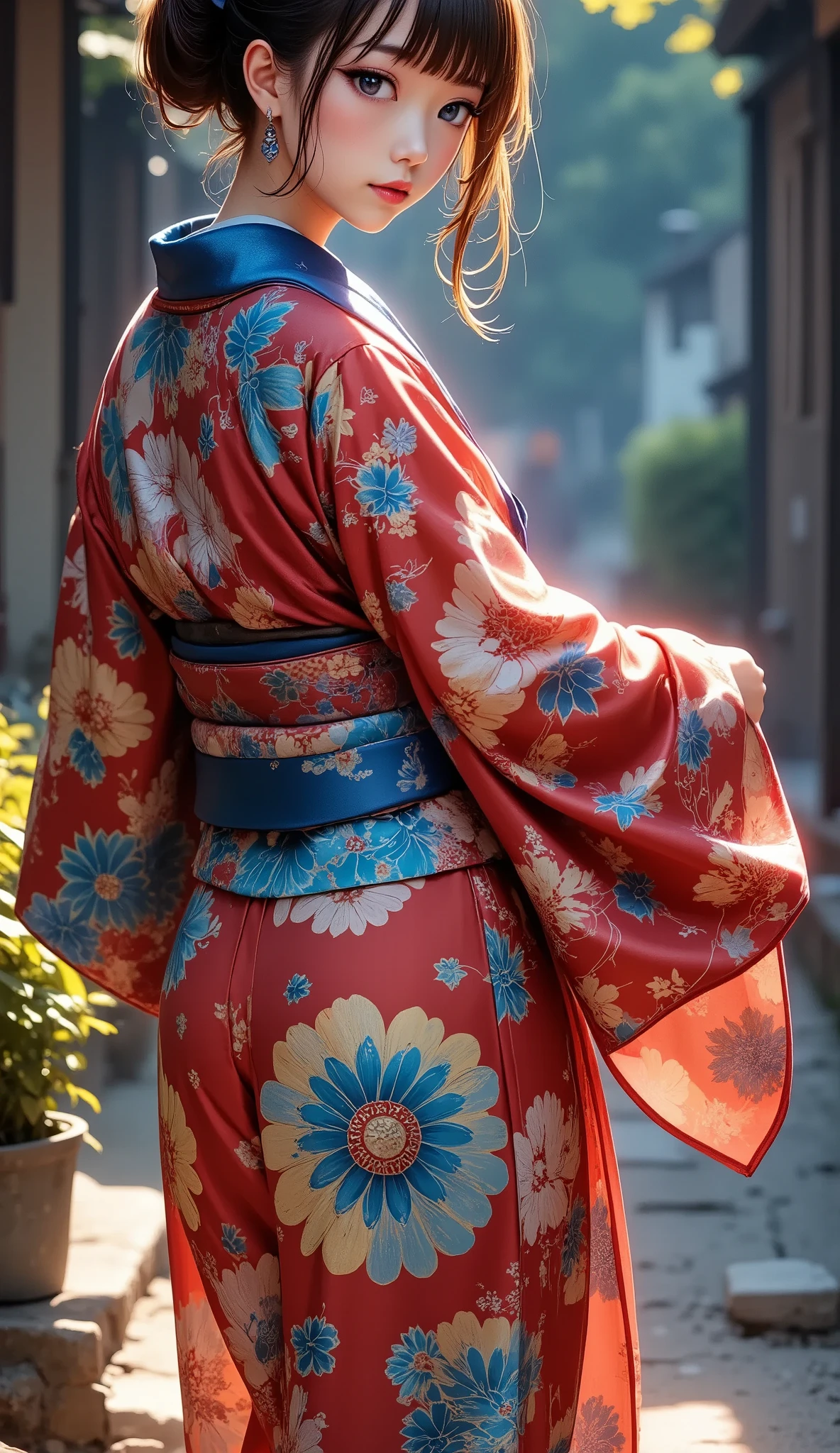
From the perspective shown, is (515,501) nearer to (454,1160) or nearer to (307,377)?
(307,377)

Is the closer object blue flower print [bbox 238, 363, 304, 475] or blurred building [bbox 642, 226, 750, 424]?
blue flower print [bbox 238, 363, 304, 475]

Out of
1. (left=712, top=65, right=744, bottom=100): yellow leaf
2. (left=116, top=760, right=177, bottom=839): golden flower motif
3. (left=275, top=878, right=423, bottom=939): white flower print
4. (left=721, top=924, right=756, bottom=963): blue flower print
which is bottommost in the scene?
(left=721, top=924, right=756, bottom=963): blue flower print

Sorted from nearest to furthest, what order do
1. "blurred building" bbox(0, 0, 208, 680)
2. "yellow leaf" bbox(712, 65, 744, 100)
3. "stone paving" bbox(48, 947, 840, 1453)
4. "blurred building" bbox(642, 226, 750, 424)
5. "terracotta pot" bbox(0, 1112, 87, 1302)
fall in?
"terracotta pot" bbox(0, 1112, 87, 1302) → "stone paving" bbox(48, 947, 840, 1453) → "blurred building" bbox(0, 0, 208, 680) → "yellow leaf" bbox(712, 65, 744, 100) → "blurred building" bbox(642, 226, 750, 424)

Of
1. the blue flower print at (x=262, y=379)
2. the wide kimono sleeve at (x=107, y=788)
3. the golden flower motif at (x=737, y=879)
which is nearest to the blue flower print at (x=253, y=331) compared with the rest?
the blue flower print at (x=262, y=379)

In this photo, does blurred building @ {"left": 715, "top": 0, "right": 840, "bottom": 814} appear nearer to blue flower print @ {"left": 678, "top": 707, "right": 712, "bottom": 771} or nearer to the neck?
blue flower print @ {"left": 678, "top": 707, "right": 712, "bottom": 771}

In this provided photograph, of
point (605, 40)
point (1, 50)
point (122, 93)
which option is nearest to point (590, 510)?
point (605, 40)

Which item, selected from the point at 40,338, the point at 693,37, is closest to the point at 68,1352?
the point at 40,338

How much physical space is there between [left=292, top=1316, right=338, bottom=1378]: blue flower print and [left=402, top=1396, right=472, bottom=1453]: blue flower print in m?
0.11

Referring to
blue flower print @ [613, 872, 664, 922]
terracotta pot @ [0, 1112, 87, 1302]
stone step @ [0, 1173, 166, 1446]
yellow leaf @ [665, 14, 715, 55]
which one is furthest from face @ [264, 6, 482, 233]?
yellow leaf @ [665, 14, 715, 55]

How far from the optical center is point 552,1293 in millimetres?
1803

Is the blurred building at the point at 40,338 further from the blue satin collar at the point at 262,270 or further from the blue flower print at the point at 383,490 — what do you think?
the blue flower print at the point at 383,490

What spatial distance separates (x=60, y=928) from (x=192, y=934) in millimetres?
330

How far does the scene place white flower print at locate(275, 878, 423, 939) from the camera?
1723 millimetres

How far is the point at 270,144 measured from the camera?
179 cm
